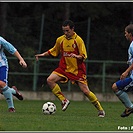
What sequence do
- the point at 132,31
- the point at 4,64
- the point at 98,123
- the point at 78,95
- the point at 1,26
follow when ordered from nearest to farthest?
the point at 98,123
the point at 132,31
the point at 4,64
the point at 78,95
the point at 1,26

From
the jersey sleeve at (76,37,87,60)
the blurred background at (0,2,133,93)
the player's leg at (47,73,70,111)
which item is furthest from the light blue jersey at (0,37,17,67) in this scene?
the blurred background at (0,2,133,93)

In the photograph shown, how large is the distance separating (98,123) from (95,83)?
38.4 feet

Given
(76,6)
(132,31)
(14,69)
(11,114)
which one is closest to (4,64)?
(11,114)

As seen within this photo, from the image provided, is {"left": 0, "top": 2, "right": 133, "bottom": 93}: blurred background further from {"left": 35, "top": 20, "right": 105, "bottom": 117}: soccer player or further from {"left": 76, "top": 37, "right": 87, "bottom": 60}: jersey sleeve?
{"left": 76, "top": 37, "right": 87, "bottom": 60}: jersey sleeve

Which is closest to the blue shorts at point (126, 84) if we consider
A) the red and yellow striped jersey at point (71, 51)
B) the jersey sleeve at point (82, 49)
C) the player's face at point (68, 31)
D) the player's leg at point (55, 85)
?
the jersey sleeve at point (82, 49)

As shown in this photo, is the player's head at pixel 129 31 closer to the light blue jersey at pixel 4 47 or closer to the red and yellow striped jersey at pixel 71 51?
the red and yellow striped jersey at pixel 71 51

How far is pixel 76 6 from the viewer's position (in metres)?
30.2

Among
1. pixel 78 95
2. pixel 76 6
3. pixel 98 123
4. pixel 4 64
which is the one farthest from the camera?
pixel 76 6

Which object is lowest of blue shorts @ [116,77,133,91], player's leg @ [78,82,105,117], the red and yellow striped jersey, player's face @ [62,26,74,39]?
player's leg @ [78,82,105,117]

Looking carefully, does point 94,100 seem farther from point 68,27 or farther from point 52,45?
point 52,45

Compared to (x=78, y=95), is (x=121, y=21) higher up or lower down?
higher up

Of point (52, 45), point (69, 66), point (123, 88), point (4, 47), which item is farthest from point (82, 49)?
point (52, 45)

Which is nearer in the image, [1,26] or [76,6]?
[1,26]

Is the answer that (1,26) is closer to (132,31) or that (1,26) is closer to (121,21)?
(121,21)
